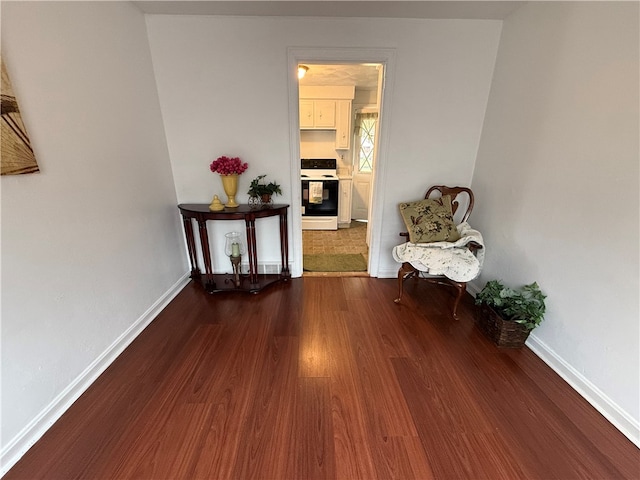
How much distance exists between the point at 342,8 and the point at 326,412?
8.66 ft

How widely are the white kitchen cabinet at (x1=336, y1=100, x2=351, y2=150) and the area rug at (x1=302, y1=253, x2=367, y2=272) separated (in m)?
2.19

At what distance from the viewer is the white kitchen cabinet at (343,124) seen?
15.0 feet

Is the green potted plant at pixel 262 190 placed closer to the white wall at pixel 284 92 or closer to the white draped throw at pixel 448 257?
the white wall at pixel 284 92

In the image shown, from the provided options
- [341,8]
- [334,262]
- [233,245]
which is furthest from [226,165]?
[334,262]

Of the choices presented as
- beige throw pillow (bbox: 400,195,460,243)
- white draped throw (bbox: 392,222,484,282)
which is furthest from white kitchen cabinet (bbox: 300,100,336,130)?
white draped throw (bbox: 392,222,484,282)

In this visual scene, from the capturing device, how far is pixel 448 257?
6.87ft

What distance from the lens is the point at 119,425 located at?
135 cm

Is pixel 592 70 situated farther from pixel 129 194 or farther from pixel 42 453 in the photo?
pixel 42 453

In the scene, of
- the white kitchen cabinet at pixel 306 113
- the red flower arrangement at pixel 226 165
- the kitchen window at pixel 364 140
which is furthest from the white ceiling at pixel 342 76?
the red flower arrangement at pixel 226 165

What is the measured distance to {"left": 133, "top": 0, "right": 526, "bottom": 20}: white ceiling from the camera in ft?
6.41

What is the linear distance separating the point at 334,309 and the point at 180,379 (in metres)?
1.20

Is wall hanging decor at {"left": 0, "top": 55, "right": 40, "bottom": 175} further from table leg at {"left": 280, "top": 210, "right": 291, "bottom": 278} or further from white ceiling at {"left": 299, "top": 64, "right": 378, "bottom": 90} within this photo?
white ceiling at {"left": 299, "top": 64, "right": 378, "bottom": 90}

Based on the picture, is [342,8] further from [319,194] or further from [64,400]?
[64,400]

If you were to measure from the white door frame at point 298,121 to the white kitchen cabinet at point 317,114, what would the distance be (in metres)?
2.35
